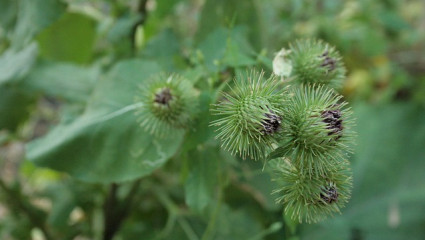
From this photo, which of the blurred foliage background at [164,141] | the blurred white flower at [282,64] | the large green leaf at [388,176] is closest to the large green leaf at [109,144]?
the blurred foliage background at [164,141]

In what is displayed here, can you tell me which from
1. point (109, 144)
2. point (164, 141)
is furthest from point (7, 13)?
point (164, 141)

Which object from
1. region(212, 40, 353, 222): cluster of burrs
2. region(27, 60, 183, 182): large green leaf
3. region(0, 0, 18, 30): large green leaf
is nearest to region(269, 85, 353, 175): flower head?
region(212, 40, 353, 222): cluster of burrs

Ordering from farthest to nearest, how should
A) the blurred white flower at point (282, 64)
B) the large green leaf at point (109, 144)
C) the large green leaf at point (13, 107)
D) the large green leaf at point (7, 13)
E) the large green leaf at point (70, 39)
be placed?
the large green leaf at point (70, 39) → the large green leaf at point (13, 107) → the large green leaf at point (7, 13) → the large green leaf at point (109, 144) → the blurred white flower at point (282, 64)

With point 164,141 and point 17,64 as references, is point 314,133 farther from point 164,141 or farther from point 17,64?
point 17,64

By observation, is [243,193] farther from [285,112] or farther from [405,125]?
[405,125]

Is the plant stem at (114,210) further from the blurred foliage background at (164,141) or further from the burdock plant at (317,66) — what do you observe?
the burdock plant at (317,66)

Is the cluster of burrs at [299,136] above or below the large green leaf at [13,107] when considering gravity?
below
